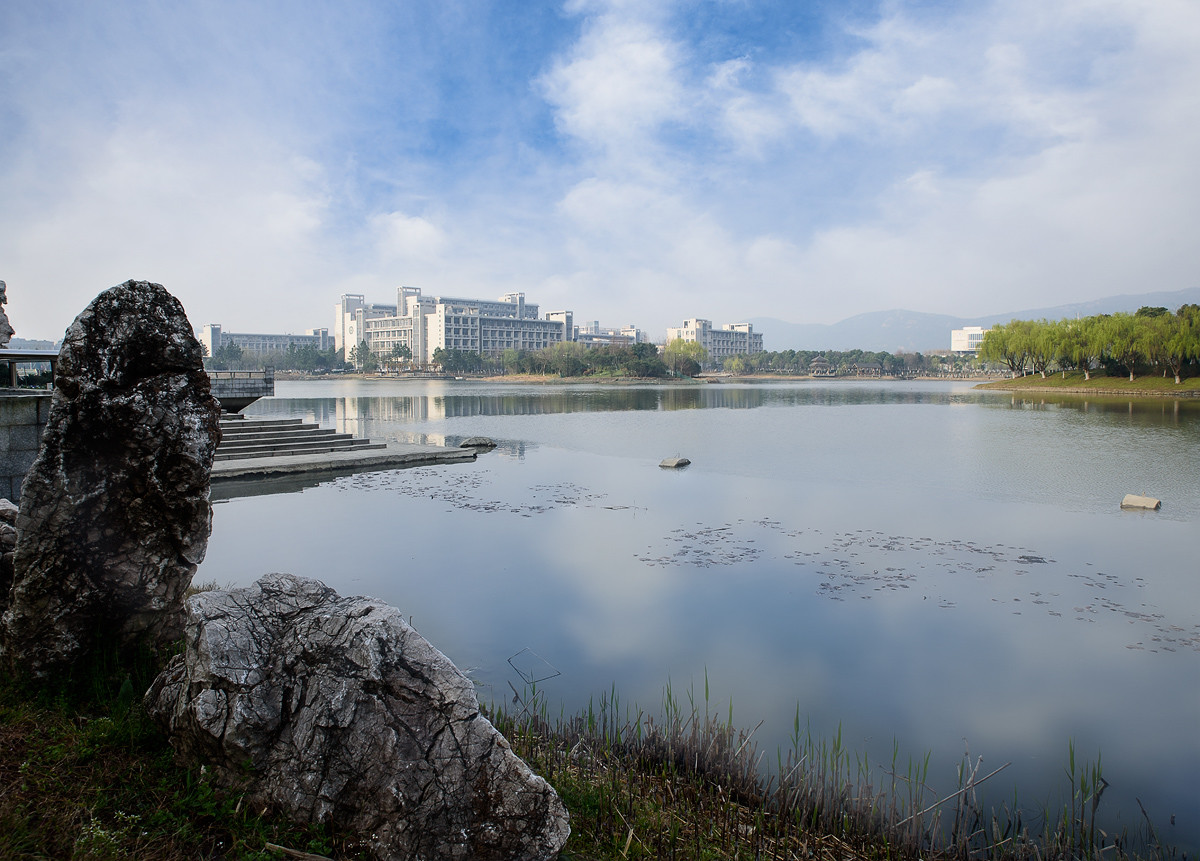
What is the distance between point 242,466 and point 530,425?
15134mm

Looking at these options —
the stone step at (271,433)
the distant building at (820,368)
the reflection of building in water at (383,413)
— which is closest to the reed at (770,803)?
the stone step at (271,433)

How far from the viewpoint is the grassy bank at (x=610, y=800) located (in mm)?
2838

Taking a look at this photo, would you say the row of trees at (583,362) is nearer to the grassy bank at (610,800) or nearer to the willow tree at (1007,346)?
Result: the willow tree at (1007,346)

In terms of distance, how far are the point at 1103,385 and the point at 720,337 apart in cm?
13231

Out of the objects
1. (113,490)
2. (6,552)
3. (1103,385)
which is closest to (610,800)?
(113,490)

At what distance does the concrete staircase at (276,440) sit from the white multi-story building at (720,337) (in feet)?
529

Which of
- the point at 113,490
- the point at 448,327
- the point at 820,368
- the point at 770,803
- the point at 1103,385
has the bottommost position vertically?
the point at 770,803

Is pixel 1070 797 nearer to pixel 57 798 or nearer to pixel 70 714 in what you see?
pixel 57 798

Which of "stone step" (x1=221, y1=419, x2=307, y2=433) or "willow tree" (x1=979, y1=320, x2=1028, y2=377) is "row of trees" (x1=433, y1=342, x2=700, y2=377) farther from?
"stone step" (x1=221, y1=419, x2=307, y2=433)

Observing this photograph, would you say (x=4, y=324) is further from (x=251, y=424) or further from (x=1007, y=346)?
(x=1007, y=346)

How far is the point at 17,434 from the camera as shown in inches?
332

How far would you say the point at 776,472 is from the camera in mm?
16750

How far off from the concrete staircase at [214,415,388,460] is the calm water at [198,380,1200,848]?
9.73ft

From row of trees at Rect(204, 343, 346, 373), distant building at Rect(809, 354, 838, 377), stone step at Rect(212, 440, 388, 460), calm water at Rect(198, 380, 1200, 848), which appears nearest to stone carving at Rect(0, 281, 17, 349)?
calm water at Rect(198, 380, 1200, 848)
